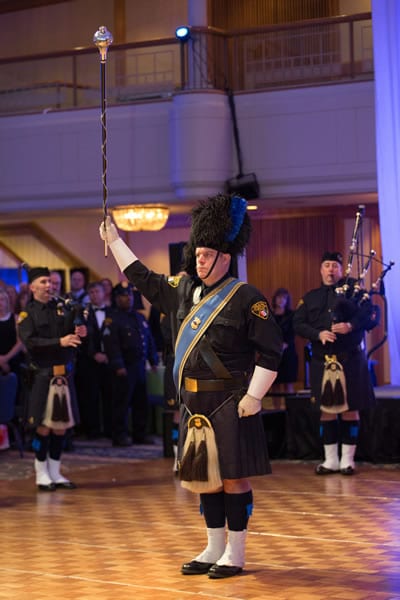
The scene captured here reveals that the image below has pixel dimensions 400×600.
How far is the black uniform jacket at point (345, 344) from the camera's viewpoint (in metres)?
8.12

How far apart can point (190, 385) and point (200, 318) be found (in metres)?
0.29

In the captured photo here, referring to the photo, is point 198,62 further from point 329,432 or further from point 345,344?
point 329,432

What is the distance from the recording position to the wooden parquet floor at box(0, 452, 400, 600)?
15.3 ft

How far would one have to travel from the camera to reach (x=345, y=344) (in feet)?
26.8

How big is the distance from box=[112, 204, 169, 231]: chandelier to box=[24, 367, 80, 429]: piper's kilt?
516 cm

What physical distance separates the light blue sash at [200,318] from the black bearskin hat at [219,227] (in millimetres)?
163

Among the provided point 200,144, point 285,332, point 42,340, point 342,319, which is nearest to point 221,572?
point 42,340

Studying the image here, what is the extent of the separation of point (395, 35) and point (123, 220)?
3.85 meters

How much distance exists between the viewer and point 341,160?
11.7 metres

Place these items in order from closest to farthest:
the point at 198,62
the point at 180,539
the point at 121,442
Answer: the point at 180,539, the point at 121,442, the point at 198,62

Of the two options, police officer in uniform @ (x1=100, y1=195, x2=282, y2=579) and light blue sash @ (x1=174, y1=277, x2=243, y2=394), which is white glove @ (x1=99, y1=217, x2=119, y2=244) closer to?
police officer in uniform @ (x1=100, y1=195, x2=282, y2=579)

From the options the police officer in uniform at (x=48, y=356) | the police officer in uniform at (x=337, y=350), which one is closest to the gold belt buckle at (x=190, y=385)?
the police officer in uniform at (x=48, y=356)

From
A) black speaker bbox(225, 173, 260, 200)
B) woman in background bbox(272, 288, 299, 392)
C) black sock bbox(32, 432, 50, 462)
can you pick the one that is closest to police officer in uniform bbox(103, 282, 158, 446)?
woman in background bbox(272, 288, 299, 392)

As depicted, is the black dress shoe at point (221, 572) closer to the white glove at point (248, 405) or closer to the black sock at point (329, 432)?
the white glove at point (248, 405)
